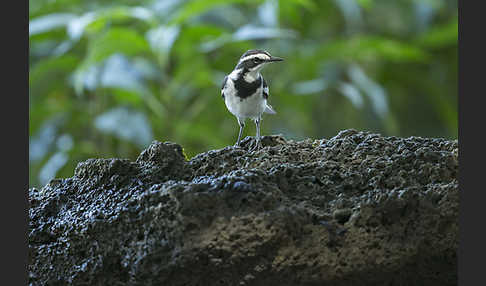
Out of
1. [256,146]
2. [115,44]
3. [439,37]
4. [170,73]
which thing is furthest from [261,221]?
[439,37]

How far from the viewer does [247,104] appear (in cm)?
146

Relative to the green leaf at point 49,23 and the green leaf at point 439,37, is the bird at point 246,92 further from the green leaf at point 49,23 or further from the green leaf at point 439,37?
the green leaf at point 439,37

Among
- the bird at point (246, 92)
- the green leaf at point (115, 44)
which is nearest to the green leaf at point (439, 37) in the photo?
the green leaf at point (115, 44)

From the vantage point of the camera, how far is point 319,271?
1.06 meters

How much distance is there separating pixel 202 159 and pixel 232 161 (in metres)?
0.06

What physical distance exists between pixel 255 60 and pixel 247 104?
13 centimetres

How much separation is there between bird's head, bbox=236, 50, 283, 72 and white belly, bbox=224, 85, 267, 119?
7 cm

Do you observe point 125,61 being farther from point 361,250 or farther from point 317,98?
point 361,250

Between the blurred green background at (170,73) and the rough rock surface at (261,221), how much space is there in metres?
0.95

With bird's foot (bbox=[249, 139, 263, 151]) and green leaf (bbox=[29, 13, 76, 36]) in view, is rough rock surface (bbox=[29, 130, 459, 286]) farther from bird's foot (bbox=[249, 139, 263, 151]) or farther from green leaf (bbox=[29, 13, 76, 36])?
green leaf (bbox=[29, 13, 76, 36])

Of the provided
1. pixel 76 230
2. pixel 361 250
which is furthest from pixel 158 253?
pixel 361 250

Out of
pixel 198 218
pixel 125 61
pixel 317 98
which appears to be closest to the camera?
pixel 198 218

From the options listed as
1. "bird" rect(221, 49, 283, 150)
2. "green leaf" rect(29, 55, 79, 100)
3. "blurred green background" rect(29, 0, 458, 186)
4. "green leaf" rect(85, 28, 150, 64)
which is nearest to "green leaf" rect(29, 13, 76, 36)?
"blurred green background" rect(29, 0, 458, 186)

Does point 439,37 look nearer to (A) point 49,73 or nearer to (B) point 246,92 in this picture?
(A) point 49,73
